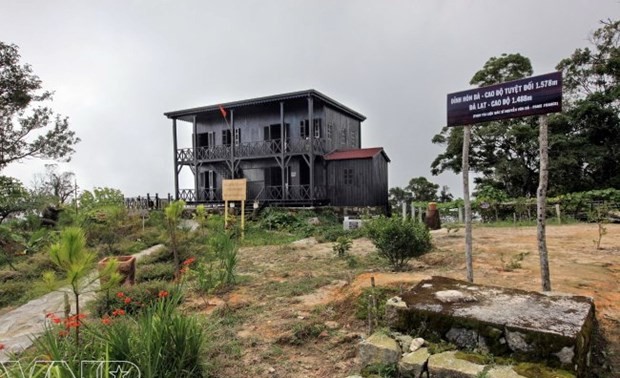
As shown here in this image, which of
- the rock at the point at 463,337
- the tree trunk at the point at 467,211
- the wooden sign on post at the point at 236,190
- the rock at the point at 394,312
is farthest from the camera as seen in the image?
the wooden sign on post at the point at 236,190

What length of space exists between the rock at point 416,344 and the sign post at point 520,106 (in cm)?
211

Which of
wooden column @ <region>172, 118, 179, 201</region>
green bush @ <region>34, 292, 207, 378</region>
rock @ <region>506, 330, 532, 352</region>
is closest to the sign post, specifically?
rock @ <region>506, 330, 532, 352</region>

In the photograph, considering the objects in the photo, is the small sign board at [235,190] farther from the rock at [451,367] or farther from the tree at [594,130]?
the tree at [594,130]

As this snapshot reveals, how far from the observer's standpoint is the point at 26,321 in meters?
5.23

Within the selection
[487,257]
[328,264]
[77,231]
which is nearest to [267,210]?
[328,264]

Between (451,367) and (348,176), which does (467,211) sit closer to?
(451,367)

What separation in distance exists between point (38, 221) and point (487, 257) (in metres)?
14.8

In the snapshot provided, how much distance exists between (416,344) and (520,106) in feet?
10.4

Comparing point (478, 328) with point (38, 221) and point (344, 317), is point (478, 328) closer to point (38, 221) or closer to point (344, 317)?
point (344, 317)

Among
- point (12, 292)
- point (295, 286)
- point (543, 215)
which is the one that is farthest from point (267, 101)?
point (543, 215)

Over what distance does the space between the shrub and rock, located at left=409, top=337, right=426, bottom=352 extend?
10.5 ft

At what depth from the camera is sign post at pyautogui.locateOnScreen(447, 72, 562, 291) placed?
13.7 ft

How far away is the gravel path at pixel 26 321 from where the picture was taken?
4297mm

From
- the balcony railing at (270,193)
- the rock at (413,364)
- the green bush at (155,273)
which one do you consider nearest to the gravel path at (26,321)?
the green bush at (155,273)
